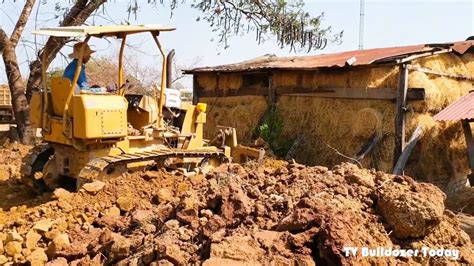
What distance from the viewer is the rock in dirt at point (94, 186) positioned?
A: 22.3 feet

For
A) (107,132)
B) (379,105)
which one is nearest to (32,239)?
(107,132)

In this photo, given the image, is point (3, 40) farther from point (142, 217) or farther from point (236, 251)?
point (236, 251)

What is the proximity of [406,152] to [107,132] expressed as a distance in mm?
6816

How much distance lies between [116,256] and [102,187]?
2.35m

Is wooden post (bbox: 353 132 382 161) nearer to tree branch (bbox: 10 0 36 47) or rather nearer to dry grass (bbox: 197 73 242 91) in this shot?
dry grass (bbox: 197 73 242 91)

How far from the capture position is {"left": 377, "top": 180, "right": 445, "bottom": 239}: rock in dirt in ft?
15.8

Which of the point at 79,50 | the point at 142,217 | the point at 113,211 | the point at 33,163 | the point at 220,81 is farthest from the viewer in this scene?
the point at 220,81

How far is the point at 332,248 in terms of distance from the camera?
4.07 meters

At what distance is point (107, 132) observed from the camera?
7.23 meters

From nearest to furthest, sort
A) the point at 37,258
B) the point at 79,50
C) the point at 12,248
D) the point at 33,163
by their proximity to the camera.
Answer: the point at 37,258 → the point at 12,248 → the point at 79,50 → the point at 33,163

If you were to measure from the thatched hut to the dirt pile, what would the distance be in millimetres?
5420

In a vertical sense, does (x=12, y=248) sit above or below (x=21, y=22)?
below

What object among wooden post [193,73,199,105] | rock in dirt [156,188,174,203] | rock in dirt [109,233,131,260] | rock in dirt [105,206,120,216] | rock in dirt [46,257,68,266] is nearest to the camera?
rock in dirt [109,233,131,260]

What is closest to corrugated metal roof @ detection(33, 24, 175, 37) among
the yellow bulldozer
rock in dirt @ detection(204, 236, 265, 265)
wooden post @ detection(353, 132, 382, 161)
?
the yellow bulldozer
